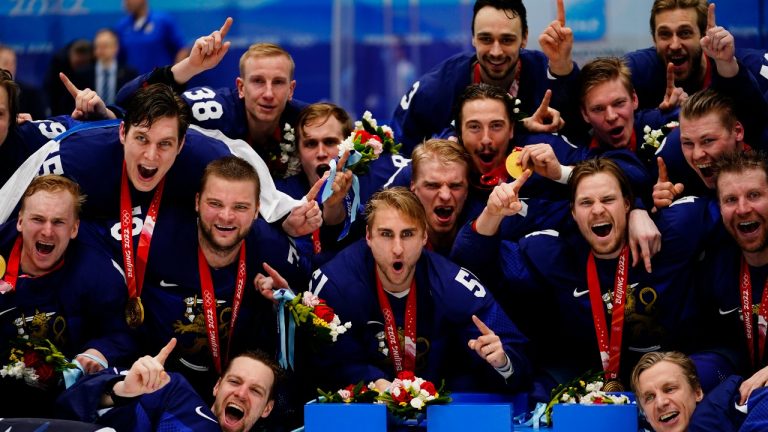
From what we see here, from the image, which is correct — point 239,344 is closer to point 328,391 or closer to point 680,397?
point 328,391

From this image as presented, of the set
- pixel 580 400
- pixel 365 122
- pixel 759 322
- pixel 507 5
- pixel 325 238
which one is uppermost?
pixel 507 5

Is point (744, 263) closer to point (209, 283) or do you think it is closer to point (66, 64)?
point (209, 283)

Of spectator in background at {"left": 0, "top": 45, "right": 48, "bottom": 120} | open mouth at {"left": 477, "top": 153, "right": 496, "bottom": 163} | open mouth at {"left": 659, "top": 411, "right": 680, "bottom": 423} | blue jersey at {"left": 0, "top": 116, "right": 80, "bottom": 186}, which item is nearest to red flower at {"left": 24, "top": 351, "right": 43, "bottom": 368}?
blue jersey at {"left": 0, "top": 116, "right": 80, "bottom": 186}

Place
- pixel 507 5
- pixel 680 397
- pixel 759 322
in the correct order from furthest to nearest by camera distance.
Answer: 1. pixel 507 5
2. pixel 759 322
3. pixel 680 397

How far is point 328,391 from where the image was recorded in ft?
17.2

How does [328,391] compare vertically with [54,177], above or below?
below

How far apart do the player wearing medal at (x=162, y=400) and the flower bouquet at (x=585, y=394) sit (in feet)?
3.93

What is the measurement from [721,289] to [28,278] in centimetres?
294

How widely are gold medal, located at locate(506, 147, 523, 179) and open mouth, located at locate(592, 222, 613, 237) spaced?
44 centimetres

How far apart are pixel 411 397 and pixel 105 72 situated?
5605 millimetres

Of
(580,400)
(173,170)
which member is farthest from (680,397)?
(173,170)

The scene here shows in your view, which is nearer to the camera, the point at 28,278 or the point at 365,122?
the point at 28,278

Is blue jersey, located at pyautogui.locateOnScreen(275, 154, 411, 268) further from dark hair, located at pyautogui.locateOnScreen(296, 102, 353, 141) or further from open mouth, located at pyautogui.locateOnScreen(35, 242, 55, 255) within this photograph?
open mouth, located at pyautogui.locateOnScreen(35, 242, 55, 255)

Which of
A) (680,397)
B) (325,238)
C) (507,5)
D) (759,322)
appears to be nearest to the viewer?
(680,397)
